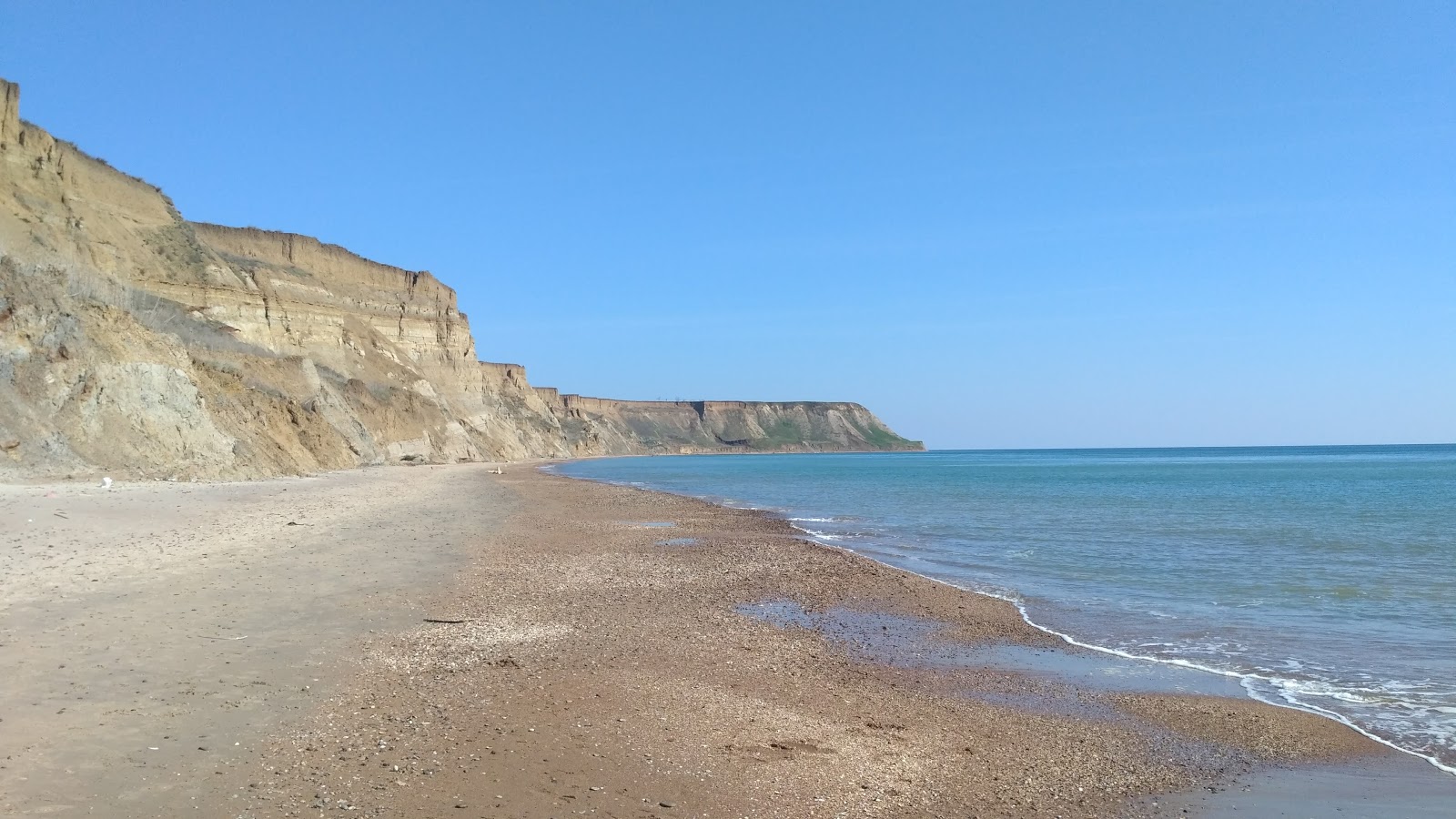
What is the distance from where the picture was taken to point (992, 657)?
8.80 m

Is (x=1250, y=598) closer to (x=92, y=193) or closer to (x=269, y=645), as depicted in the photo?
(x=269, y=645)

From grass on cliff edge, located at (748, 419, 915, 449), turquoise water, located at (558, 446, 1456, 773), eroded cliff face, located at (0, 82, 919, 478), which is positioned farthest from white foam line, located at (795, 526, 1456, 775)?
grass on cliff edge, located at (748, 419, 915, 449)

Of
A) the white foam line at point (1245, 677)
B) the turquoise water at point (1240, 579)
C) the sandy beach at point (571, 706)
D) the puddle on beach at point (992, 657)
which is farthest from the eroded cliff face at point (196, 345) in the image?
the white foam line at point (1245, 677)

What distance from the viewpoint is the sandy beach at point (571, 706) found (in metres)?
4.71

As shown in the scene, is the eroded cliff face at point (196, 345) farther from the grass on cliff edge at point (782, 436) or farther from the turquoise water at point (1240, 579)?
the grass on cliff edge at point (782, 436)

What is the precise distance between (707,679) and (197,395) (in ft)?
82.4

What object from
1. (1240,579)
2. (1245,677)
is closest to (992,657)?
(1245,677)

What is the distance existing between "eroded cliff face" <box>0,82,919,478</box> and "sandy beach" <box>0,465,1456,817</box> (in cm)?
1253

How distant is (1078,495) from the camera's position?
38938mm

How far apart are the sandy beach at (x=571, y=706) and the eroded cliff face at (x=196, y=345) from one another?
1253 cm

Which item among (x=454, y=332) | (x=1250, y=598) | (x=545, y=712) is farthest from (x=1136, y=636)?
(x=454, y=332)

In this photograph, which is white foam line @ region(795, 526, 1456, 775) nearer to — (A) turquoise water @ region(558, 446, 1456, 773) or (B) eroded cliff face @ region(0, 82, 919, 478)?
(A) turquoise water @ region(558, 446, 1456, 773)

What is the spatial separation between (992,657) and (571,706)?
4527 millimetres

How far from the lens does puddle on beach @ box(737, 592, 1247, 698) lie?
7.90 meters
